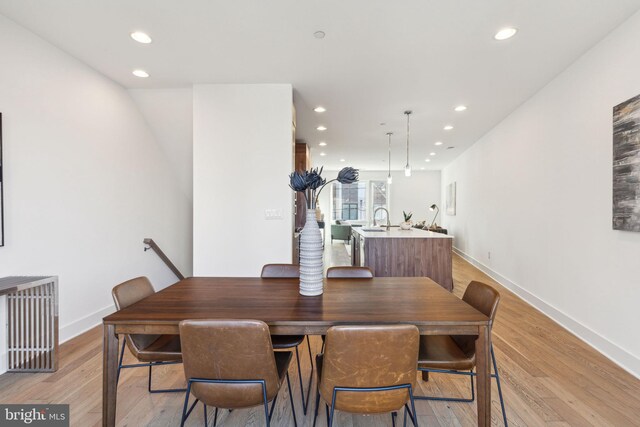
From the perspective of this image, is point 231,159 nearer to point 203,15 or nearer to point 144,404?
point 203,15

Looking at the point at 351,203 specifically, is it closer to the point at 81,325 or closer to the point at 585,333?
the point at 585,333

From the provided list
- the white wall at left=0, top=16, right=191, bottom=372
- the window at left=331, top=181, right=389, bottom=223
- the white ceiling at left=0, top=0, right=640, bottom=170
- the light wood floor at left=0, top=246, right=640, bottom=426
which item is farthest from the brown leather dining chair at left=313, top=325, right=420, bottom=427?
the window at left=331, top=181, right=389, bottom=223

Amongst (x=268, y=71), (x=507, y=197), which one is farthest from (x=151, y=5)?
(x=507, y=197)

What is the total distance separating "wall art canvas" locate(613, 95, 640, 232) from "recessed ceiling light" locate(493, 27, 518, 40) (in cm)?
98

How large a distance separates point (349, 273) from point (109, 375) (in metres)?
1.50

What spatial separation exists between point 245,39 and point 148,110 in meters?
1.91

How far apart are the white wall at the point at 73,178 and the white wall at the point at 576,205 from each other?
15.3 ft

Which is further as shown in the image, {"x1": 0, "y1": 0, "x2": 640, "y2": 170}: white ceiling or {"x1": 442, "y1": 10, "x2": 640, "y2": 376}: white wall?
{"x1": 442, "y1": 10, "x2": 640, "y2": 376}: white wall

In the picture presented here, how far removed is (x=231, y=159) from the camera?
324 centimetres

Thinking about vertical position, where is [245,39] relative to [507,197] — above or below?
above

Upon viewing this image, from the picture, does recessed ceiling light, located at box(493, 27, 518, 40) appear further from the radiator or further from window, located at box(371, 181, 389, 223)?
window, located at box(371, 181, 389, 223)

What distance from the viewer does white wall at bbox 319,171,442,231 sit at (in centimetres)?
1037

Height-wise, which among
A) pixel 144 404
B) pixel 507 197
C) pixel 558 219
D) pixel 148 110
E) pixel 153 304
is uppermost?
pixel 148 110

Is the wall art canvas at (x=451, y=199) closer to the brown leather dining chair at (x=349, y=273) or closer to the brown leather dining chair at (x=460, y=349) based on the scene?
the brown leather dining chair at (x=349, y=273)
